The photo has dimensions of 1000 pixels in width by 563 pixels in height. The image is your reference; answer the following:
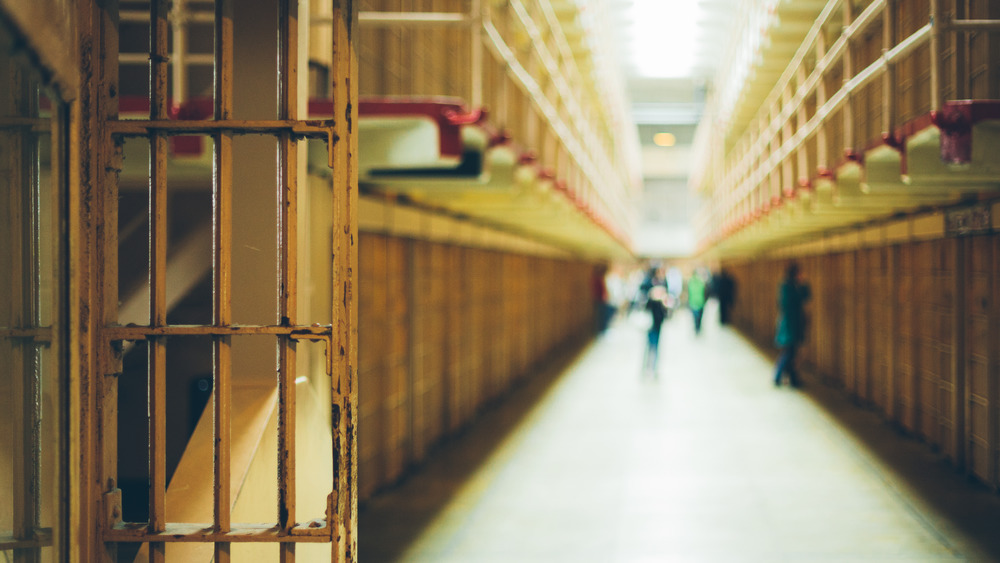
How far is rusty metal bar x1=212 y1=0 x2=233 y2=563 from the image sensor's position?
190 cm

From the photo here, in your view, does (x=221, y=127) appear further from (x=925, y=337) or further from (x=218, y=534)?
(x=925, y=337)

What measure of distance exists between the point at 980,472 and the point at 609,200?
10296 millimetres

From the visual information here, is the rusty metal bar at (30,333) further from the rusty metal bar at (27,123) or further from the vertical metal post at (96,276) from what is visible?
the rusty metal bar at (27,123)

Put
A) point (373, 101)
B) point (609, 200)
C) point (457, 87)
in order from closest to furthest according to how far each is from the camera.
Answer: point (373, 101) → point (457, 87) → point (609, 200)

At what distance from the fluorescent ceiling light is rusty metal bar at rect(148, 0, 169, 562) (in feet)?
50.6

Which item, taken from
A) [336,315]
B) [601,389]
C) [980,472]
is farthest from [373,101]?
[601,389]

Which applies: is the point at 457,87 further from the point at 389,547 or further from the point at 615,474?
the point at 389,547

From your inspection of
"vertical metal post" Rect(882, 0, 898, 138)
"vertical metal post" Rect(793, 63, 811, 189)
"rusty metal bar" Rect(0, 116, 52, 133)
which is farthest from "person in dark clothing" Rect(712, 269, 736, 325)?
"rusty metal bar" Rect(0, 116, 52, 133)

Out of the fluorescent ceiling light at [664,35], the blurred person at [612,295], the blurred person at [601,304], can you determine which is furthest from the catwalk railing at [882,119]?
the fluorescent ceiling light at [664,35]

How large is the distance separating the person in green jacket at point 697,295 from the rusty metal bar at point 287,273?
44.8ft

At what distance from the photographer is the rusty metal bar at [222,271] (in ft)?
6.22

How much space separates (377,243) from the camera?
468 centimetres

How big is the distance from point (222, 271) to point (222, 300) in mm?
74

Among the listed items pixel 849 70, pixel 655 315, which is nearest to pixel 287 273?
pixel 849 70
